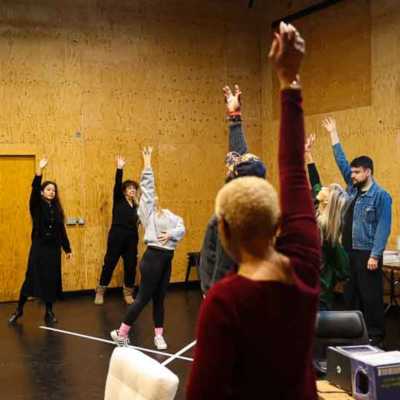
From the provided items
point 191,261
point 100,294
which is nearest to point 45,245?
point 100,294

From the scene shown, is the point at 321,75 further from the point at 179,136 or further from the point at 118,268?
the point at 118,268

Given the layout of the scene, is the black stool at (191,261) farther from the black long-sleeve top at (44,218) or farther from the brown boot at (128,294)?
the black long-sleeve top at (44,218)

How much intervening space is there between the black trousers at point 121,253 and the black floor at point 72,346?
35cm

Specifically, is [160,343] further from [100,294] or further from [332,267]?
[100,294]

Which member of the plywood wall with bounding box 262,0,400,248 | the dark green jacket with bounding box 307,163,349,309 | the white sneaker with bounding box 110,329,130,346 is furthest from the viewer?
the plywood wall with bounding box 262,0,400,248

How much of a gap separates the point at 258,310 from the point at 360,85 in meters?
7.45

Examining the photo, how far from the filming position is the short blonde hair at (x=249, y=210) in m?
1.26

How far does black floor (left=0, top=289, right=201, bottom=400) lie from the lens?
15.6 ft

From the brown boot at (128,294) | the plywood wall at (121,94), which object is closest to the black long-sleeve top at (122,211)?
the plywood wall at (121,94)

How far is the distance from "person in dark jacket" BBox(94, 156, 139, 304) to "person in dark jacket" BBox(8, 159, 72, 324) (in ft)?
4.31

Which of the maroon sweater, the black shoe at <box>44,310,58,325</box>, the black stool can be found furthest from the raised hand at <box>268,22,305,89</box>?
the black stool

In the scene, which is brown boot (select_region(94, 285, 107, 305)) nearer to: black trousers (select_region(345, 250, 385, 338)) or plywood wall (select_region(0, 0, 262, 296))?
plywood wall (select_region(0, 0, 262, 296))

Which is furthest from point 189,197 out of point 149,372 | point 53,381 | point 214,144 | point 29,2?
point 149,372

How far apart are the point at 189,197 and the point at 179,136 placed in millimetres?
928
